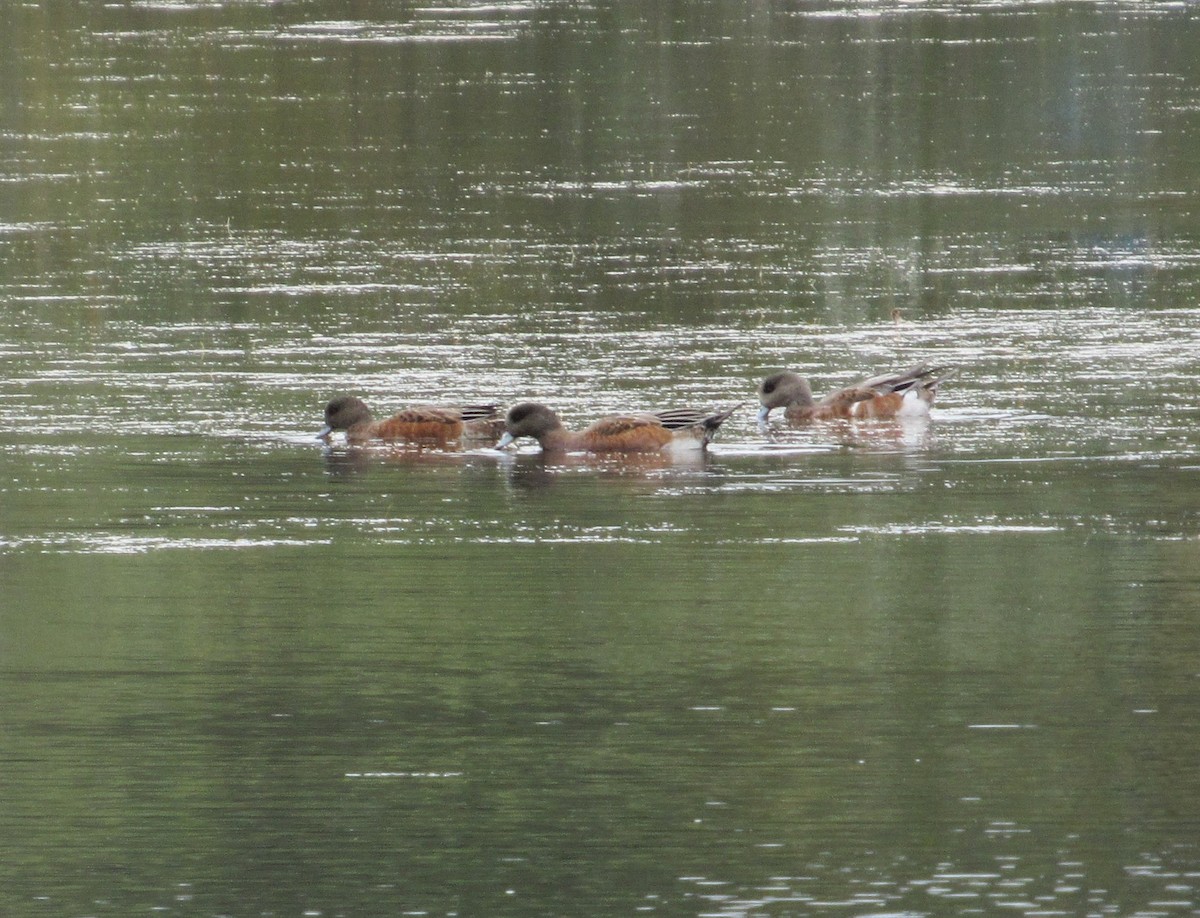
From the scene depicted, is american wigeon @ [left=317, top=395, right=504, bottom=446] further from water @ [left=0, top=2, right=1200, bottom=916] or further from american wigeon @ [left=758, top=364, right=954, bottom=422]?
american wigeon @ [left=758, top=364, right=954, bottom=422]

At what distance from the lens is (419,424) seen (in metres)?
18.1

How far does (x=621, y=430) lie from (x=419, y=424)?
4.90ft

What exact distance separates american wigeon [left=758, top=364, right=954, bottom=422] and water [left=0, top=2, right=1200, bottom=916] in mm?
369

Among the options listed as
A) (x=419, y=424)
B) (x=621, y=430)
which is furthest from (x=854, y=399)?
(x=419, y=424)

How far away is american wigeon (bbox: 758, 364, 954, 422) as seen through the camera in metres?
18.6

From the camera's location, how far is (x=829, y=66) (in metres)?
51.7

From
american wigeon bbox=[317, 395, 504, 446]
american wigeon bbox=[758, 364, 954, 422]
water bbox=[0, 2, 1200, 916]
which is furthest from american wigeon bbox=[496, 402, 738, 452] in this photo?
american wigeon bbox=[758, 364, 954, 422]

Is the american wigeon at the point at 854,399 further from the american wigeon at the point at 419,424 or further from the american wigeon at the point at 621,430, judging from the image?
the american wigeon at the point at 419,424

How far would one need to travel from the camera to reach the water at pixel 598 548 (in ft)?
30.0

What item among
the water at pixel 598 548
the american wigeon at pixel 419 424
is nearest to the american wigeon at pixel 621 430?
the water at pixel 598 548

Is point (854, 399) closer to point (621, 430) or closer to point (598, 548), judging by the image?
point (621, 430)

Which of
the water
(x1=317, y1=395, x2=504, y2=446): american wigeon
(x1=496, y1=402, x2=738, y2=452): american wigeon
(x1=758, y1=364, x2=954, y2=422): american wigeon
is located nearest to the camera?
the water

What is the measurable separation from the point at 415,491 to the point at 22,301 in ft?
30.2

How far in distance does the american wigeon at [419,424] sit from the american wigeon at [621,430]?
41cm
